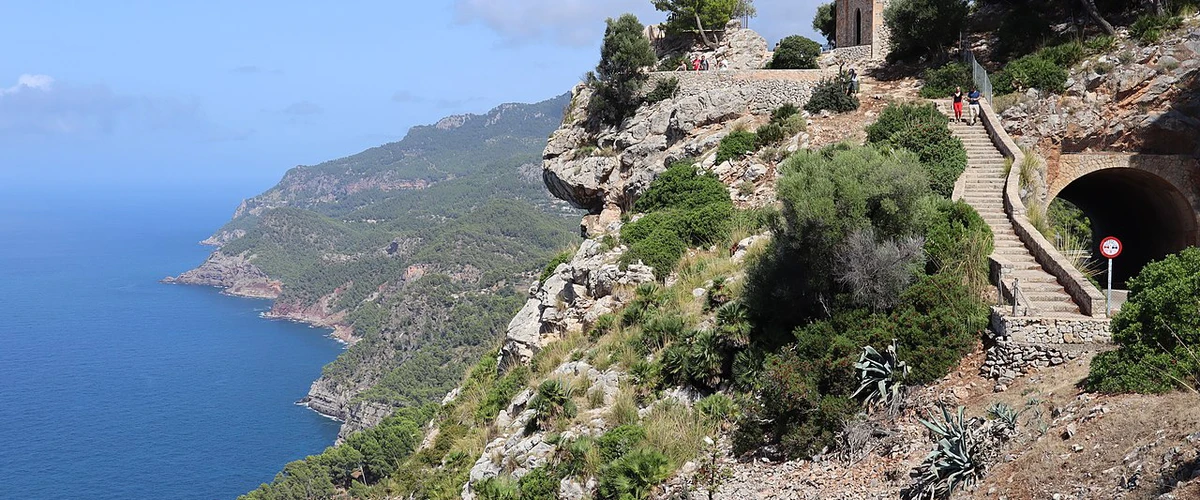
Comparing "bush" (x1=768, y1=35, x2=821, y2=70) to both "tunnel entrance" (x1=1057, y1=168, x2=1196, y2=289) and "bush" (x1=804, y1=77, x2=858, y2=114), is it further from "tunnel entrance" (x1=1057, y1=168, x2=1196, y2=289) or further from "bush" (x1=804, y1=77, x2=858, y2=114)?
"tunnel entrance" (x1=1057, y1=168, x2=1196, y2=289)

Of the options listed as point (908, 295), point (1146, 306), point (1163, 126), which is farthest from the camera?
point (1163, 126)

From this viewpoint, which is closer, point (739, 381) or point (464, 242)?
point (739, 381)

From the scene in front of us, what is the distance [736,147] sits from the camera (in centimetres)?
2558

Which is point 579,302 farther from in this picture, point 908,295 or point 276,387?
point 276,387

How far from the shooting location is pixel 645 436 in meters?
13.5

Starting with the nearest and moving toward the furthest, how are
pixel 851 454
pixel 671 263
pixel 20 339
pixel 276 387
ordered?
pixel 851 454, pixel 671 263, pixel 276 387, pixel 20 339

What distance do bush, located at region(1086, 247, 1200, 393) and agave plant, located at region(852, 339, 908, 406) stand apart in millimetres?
2209

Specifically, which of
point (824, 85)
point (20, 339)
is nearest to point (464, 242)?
point (20, 339)

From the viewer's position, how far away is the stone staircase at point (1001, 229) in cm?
1271

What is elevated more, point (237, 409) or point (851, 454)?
point (851, 454)

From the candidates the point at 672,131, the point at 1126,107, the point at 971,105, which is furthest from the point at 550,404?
the point at 1126,107

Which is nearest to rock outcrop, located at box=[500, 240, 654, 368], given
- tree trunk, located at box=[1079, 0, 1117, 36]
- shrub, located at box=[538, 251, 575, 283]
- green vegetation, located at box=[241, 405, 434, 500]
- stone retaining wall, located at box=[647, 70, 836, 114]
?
shrub, located at box=[538, 251, 575, 283]

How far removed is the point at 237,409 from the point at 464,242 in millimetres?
56327

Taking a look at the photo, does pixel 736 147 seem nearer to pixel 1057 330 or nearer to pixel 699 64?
pixel 699 64
